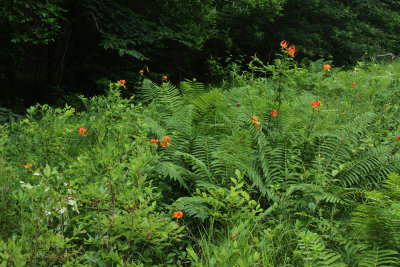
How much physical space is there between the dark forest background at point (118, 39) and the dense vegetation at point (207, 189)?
2407 mm

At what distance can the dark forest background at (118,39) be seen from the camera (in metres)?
5.38

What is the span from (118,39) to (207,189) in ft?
13.9

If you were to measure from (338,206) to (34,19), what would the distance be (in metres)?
4.98

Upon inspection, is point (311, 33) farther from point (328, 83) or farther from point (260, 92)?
point (260, 92)

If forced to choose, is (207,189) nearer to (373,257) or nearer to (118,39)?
(373,257)

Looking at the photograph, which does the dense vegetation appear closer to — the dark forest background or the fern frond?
the fern frond

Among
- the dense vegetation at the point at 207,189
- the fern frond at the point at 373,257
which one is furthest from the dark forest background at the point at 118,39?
the fern frond at the point at 373,257

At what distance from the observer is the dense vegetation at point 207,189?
162cm

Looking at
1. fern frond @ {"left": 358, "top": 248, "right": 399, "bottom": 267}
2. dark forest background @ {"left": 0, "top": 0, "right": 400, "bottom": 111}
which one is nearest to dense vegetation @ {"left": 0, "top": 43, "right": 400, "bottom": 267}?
fern frond @ {"left": 358, "top": 248, "right": 399, "bottom": 267}

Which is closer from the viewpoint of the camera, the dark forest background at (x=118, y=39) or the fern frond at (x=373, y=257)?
the fern frond at (x=373, y=257)

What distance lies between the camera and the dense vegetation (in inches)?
63.9

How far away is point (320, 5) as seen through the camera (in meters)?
11.2

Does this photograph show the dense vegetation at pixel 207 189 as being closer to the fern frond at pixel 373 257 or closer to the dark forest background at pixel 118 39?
the fern frond at pixel 373 257

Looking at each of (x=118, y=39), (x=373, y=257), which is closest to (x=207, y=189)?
(x=373, y=257)
